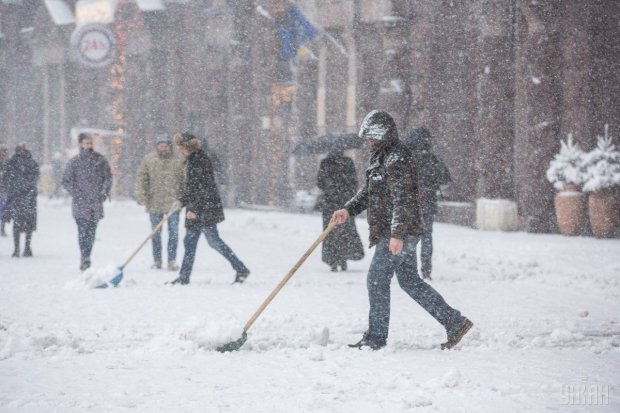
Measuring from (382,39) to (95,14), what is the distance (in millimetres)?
17356

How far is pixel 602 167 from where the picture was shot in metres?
15.2

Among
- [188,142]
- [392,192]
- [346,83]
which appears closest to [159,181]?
[188,142]

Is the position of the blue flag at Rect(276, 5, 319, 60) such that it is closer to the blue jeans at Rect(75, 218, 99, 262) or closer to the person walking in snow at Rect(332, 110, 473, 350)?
the blue jeans at Rect(75, 218, 99, 262)

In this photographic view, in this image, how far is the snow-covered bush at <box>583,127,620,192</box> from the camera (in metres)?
15.2

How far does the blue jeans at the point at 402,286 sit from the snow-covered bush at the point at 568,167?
1001 centimetres

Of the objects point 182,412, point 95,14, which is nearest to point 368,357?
point 182,412

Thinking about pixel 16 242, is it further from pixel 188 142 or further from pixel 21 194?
pixel 188 142

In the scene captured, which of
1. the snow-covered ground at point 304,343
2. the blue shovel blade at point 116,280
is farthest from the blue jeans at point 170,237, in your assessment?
the blue shovel blade at point 116,280

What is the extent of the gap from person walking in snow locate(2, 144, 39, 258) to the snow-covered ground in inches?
54.6

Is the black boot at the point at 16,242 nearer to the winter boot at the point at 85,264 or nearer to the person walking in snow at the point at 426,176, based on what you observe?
the winter boot at the point at 85,264

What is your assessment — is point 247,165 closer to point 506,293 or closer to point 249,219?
point 249,219

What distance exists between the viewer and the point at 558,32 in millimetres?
16531

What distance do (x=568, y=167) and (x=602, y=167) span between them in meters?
0.75

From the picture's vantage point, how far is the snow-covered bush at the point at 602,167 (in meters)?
15.2
